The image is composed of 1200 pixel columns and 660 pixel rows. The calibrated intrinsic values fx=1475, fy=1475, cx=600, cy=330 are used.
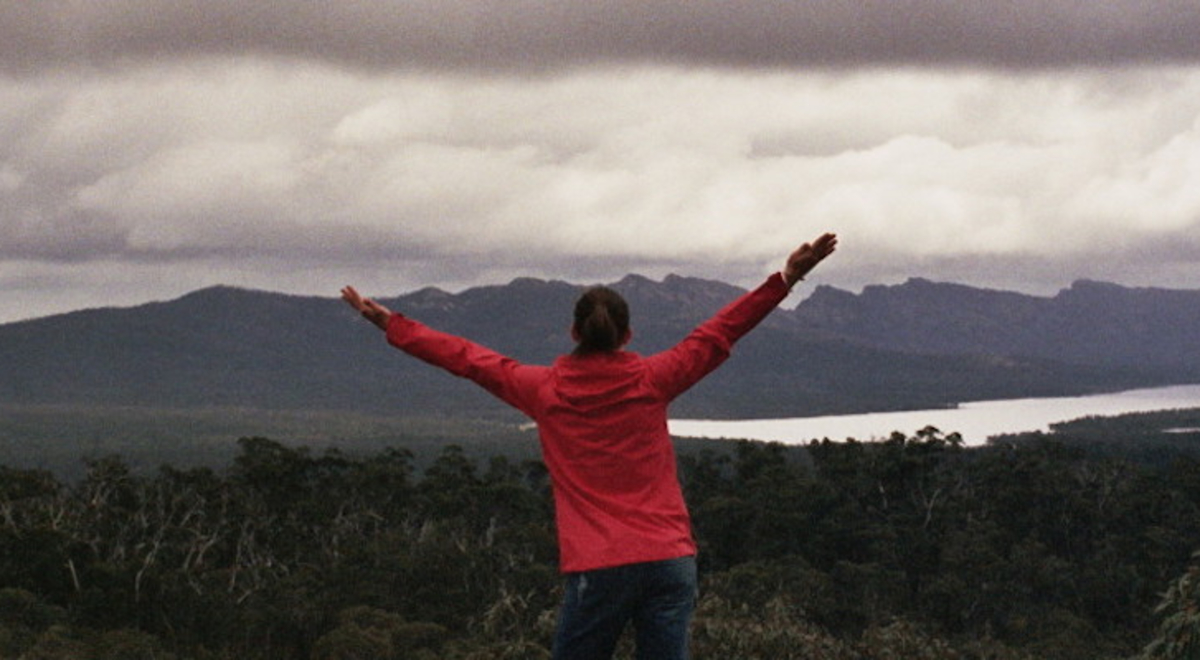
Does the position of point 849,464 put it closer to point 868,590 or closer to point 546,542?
point 868,590

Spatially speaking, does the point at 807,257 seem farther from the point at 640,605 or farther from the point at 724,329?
the point at 640,605

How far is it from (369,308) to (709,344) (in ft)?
6.02

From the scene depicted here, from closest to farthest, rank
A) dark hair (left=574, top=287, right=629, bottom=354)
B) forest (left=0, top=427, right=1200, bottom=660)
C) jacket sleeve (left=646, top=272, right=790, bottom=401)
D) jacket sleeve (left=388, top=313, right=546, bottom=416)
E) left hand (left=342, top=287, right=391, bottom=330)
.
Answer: dark hair (left=574, top=287, right=629, bottom=354) → jacket sleeve (left=646, top=272, right=790, bottom=401) → jacket sleeve (left=388, top=313, right=546, bottom=416) → left hand (left=342, top=287, right=391, bottom=330) → forest (left=0, top=427, right=1200, bottom=660)

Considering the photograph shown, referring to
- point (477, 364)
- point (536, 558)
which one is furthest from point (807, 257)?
point (536, 558)

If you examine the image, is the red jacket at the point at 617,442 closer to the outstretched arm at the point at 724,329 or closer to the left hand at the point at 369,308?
the outstretched arm at the point at 724,329

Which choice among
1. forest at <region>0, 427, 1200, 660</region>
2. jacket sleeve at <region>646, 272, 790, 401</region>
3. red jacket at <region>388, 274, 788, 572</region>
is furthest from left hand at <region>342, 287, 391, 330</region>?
forest at <region>0, 427, 1200, 660</region>

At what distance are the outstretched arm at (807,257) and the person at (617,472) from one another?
0.35m

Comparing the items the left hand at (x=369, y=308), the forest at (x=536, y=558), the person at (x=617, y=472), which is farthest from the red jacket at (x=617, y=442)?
the forest at (x=536, y=558)

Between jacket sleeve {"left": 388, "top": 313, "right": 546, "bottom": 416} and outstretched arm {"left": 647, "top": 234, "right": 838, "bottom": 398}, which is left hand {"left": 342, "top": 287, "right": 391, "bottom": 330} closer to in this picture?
jacket sleeve {"left": 388, "top": 313, "right": 546, "bottom": 416}

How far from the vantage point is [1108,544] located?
72.1 m

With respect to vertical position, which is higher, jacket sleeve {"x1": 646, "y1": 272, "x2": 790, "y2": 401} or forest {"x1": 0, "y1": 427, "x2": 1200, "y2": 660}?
jacket sleeve {"x1": 646, "y1": 272, "x2": 790, "y2": 401}

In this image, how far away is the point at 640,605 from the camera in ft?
22.7

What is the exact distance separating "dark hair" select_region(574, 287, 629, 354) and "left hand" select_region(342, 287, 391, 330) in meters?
1.11

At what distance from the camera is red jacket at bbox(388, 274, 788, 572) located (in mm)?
6781
